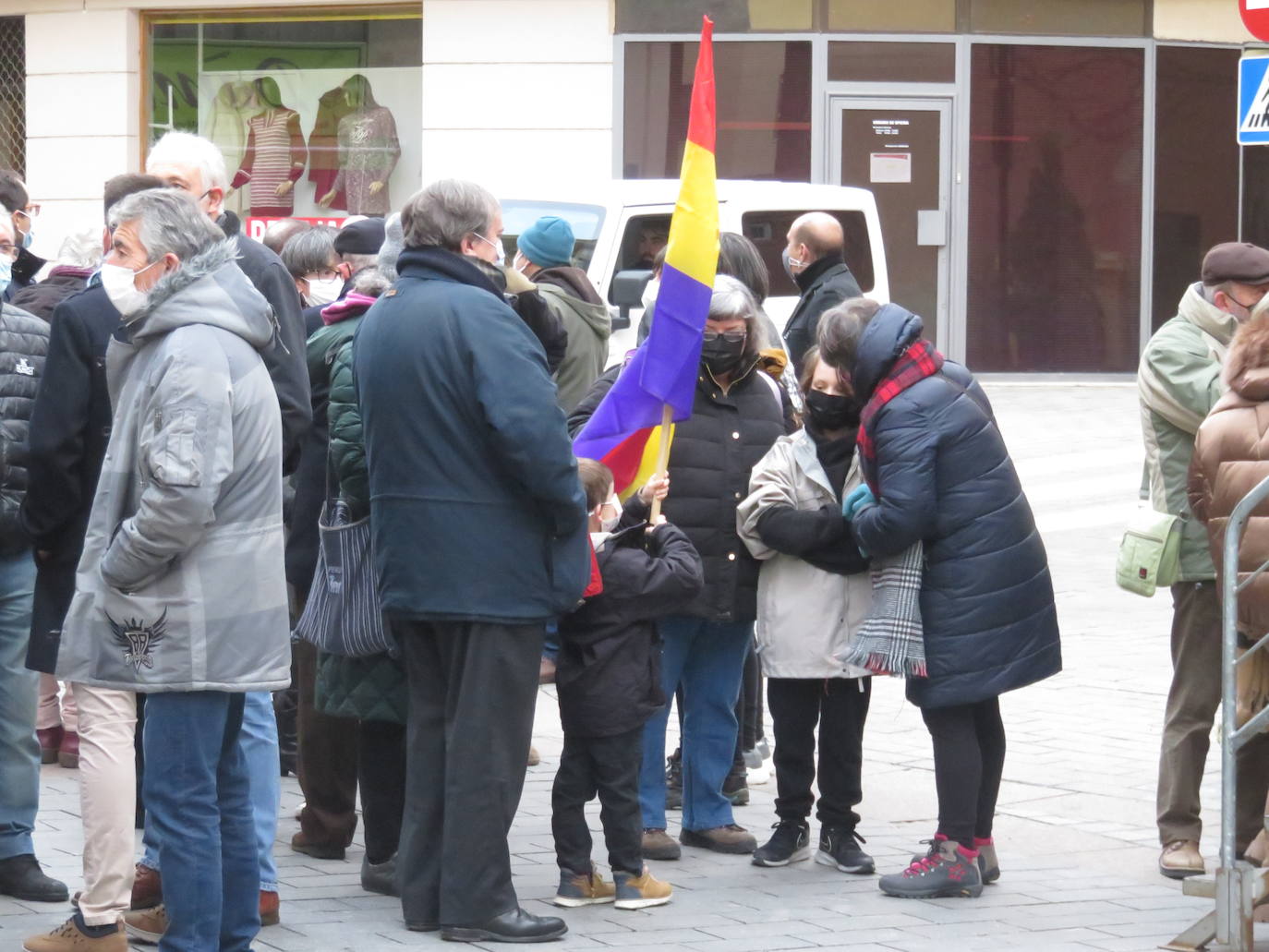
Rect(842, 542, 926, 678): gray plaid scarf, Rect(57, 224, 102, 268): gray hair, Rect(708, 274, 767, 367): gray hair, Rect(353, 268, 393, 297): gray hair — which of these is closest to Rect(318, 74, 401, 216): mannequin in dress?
Rect(57, 224, 102, 268): gray hair

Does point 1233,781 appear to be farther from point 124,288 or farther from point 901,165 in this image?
point 901,165

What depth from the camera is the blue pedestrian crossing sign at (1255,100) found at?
7.31 meters

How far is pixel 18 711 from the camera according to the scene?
228 inches

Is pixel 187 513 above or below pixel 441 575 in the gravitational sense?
above

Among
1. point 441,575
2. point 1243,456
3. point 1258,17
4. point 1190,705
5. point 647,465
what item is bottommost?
point 1190,705

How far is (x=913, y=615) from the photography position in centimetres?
573

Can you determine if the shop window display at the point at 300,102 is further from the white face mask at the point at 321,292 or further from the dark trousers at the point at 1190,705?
the dark trousers at the point at 1190,705

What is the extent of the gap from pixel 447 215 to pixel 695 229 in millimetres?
852

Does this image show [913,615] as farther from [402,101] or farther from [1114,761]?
[402,101]

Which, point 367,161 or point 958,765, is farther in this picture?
point 367,161

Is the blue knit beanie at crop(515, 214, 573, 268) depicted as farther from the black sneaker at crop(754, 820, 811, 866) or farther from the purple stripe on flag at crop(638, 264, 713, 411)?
the black sneaker at crop(754, 820, 811, 866)

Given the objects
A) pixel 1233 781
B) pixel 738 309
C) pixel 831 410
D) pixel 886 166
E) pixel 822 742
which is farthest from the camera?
pixel 886 166

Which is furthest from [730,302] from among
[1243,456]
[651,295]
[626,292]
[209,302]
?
[626,292]

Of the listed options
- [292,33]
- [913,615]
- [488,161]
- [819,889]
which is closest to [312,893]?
[819,889]
